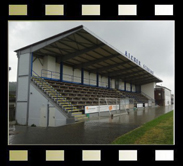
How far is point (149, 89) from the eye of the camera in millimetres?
40625

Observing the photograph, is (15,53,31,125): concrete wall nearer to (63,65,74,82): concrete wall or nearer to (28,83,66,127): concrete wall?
(28,83,66,127): concrete wall

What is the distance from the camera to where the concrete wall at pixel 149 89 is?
131 feet

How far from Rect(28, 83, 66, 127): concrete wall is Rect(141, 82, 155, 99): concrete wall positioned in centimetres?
3449

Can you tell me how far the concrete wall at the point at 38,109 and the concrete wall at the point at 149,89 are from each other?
34.5 m

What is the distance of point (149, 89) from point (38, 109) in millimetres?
35485

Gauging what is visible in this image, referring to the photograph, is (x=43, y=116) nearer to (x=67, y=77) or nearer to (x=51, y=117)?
(x=51, y=117)

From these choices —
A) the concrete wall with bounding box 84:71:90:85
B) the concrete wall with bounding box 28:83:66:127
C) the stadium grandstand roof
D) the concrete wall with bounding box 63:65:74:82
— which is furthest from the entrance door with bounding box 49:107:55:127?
the concrete wall with bounding box 84:71:90:85

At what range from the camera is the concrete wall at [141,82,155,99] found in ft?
131

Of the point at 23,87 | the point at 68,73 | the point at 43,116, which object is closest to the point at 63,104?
the point at 43,116

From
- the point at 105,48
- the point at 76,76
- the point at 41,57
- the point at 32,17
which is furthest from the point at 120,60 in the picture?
the point at 32,17

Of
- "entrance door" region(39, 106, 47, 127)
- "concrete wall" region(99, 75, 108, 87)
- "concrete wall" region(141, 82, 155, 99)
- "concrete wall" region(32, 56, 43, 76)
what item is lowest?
"entrance door" region(39, 106, 47, 127)

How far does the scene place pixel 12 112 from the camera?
14.5 meters

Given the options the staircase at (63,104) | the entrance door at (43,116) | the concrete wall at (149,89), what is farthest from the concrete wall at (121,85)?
the entrance door at (43,116)

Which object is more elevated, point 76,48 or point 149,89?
point 76,48
